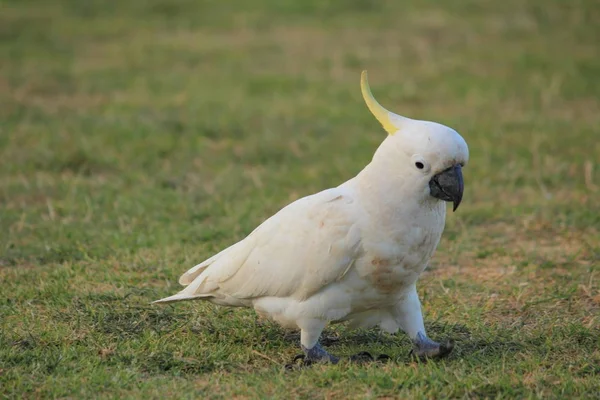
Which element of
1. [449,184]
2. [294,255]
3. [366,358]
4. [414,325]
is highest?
[449,184]

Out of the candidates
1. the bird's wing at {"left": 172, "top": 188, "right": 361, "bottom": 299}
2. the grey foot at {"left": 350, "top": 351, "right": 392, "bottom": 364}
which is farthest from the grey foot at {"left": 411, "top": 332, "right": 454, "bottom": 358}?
the bird's wing at {"left": 172, "top": 188, "right": 361, "bottom": 299}

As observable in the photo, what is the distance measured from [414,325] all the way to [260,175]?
2957 mm

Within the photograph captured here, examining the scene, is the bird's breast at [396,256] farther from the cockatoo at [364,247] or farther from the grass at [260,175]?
the grass at [260,175]

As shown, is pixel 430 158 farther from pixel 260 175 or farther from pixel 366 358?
pixel 260 175

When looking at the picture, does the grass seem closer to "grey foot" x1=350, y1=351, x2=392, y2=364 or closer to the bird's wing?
"grey foot" x1=350, y1=351, x2=392, y2=364

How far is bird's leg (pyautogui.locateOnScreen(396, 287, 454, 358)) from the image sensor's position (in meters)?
3.60

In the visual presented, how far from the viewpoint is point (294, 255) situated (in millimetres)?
3535

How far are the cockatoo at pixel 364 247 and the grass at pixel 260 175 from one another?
0.67ft

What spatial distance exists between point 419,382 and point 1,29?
8.22 meters

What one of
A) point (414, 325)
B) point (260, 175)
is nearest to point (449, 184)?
point (414, 325)

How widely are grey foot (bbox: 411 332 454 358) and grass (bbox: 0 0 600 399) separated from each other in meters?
0.05

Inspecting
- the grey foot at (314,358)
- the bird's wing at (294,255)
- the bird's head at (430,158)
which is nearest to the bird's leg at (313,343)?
the grey foot at (314,358)

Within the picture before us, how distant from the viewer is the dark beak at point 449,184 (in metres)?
3.32

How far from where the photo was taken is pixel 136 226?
5430mm
